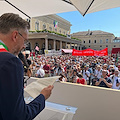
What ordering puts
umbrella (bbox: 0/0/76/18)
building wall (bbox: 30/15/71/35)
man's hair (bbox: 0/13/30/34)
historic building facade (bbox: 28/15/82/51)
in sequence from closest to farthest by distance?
man's hair (bbox: 0/13/30/34) → umbrella (bbox: 0/0/76/18) → historic building facade (bbox: 28/15/82/51) → building wall (bbox: 30/15/71/35)

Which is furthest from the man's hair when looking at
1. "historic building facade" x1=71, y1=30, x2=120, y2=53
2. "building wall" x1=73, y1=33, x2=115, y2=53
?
"historic building facade" x1=71, y1=30, x2=120, y2=53

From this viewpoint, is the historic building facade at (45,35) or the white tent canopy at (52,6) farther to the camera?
the historic building facade at (45,35)

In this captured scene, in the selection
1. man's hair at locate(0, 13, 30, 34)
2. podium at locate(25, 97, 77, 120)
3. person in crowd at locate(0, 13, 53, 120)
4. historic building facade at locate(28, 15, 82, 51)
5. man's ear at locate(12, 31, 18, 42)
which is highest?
historic building facade at locate(28, 15, 82, 51)

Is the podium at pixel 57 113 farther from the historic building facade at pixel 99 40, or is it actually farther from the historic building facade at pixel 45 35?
the historic building facade at pixel 99 40

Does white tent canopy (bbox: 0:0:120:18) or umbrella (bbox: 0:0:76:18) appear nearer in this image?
white tent canopy (bbox: 0:0:120:18)

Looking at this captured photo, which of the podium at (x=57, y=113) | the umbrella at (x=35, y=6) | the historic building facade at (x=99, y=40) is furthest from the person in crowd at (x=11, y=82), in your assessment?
the historic building facade at (x=99, y=40)

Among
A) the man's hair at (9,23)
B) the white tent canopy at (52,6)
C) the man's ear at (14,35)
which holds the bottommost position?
the man's ear at (14,35)

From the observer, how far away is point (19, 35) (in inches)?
43.0

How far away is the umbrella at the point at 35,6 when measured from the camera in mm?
2969

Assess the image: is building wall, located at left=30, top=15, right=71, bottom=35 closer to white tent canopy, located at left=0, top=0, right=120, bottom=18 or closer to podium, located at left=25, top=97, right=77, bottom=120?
white tent canopy, located at left=0, top=0, right=120, bottom=18

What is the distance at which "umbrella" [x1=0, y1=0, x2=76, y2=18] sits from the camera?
9.74 ft

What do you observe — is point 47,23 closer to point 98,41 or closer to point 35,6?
point 98,41

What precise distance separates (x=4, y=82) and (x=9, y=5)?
309cm

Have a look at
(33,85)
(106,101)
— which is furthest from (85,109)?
(33,85)
